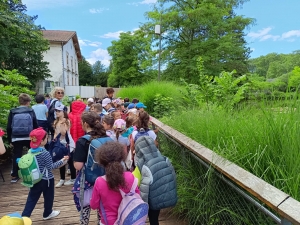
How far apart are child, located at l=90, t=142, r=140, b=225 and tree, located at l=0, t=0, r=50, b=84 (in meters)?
11.9

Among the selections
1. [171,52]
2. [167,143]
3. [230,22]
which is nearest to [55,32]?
[171,52]

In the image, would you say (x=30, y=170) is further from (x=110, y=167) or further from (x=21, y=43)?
(x=21, y=43)

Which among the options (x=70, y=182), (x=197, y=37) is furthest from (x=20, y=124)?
(x=197, y=37)

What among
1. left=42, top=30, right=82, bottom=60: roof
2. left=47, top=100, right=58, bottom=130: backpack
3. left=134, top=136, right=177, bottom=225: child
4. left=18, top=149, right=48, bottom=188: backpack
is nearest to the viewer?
left=134, top=136, right=177, bottom=225: child

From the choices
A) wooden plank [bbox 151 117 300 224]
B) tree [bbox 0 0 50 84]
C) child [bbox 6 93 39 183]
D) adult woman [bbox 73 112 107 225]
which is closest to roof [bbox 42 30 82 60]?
tree [bbox 0 0 50 84]

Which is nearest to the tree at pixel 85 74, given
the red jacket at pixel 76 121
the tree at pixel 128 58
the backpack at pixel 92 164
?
the tree at pixel 128 58

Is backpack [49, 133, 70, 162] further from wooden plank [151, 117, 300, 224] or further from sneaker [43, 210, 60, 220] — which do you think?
wooden plank [151, 117, 300, 224]

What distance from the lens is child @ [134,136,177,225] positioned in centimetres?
230

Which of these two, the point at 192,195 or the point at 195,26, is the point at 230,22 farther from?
the point at 192,195

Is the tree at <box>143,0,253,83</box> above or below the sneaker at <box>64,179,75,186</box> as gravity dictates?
above

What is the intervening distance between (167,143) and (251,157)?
84.0 inches

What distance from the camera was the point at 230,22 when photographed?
18.1m

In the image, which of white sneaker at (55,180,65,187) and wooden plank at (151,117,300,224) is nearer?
wooden plank at (151,117,300,224)

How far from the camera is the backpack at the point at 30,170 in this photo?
2.76 metres
